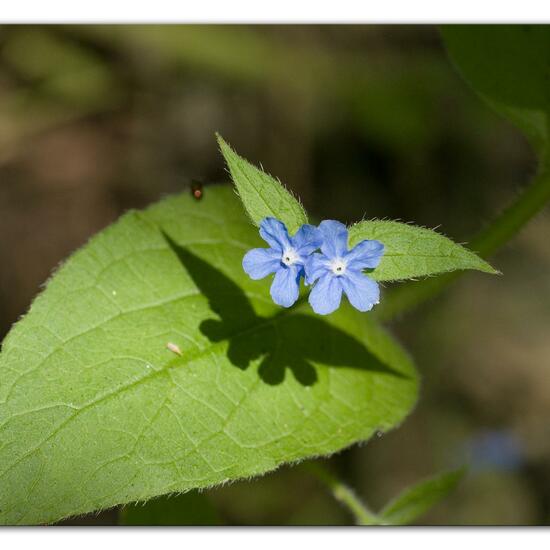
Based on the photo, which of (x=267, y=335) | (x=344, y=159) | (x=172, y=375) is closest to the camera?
(x=172, y=375)

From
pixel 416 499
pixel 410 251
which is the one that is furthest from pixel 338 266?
pixel 416 499

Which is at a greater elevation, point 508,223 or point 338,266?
point 338,266

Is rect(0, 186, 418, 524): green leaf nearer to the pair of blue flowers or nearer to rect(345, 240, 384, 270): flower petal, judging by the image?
the pair of blue flowers

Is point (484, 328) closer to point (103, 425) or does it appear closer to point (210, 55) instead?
point (210, 55)

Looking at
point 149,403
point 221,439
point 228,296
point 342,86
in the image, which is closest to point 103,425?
point 149,403

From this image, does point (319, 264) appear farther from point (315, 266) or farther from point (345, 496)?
point (345, 496)
